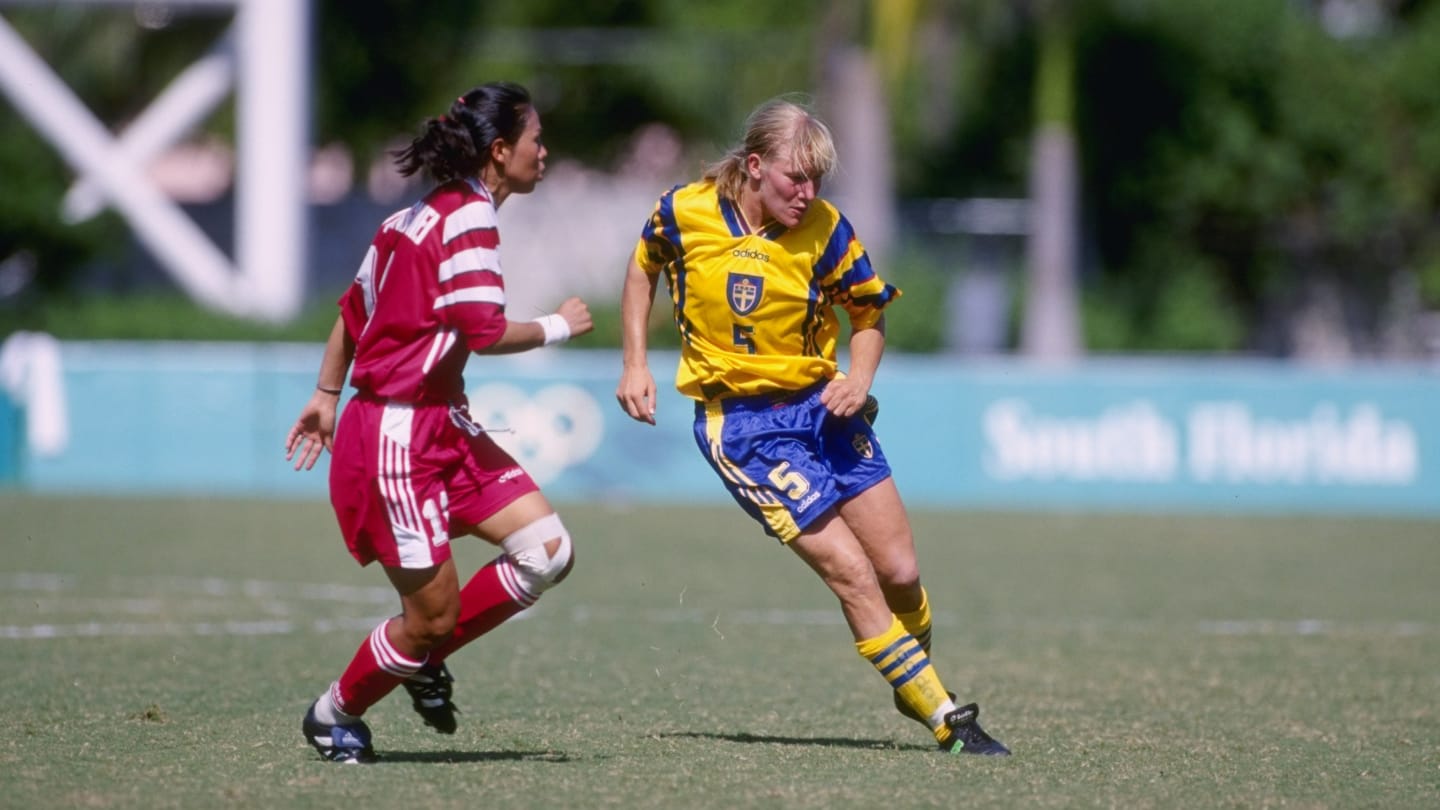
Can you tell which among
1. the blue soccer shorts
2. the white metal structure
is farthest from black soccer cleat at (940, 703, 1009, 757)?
the white metal structure

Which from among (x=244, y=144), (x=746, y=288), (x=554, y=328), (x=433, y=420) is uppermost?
(x=244, y=144)

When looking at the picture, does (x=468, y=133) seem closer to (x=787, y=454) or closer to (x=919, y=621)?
(x=787, y=454)

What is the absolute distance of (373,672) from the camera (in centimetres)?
585

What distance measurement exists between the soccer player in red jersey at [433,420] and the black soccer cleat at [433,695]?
10mm

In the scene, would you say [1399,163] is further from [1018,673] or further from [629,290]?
[629,290]

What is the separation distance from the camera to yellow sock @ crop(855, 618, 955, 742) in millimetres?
6305

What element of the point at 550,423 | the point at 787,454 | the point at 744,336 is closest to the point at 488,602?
the point at 787,454

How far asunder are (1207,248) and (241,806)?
30.8 meters

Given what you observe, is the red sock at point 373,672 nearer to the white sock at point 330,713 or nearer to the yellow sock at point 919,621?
the white sock at point 330,713

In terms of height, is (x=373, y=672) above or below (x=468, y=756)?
above

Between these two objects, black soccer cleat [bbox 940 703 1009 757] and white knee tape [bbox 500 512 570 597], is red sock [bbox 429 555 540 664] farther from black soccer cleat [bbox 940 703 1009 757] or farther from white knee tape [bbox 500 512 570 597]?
black soccer cleat [bbox 940 703 1009 757]

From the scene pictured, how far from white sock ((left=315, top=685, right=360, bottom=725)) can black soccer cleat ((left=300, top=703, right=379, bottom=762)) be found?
0.5 inches

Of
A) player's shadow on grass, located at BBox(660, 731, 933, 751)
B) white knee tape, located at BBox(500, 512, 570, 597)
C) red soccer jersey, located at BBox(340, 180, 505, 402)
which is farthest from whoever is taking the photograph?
player's shadow on grass, located at BBox(660, 731, 933, 751)

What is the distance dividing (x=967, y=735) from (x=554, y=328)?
6.03ft
